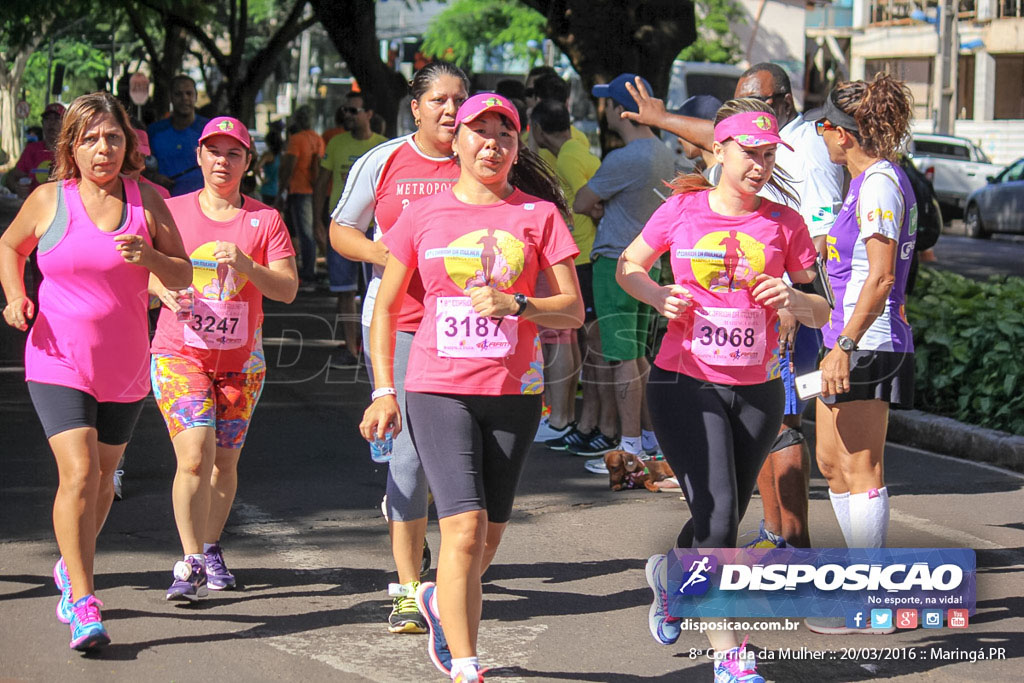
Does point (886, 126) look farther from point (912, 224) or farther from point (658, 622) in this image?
point (658, 622)

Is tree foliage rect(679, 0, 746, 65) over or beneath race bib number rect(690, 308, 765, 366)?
over

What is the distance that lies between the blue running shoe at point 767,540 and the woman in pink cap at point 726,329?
1044 millimetres

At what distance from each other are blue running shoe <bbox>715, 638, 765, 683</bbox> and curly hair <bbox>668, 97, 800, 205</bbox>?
159 cm

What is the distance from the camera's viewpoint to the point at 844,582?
16.9 ft

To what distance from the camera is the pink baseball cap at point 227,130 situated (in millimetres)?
5695

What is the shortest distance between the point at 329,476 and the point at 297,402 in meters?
2.45

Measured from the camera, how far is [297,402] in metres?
10.3

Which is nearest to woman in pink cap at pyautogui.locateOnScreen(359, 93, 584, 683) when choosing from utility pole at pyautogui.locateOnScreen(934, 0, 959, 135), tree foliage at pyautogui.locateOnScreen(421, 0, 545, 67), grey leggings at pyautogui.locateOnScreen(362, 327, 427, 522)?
grey leggings at pyautogui.locateOnScreen(362, 327, 427, 522)

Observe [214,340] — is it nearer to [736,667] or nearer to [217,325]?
[217,325]

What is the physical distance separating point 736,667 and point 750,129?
1.76 metres

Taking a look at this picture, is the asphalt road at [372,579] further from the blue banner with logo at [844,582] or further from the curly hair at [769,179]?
→ the curly hair at [769,179]

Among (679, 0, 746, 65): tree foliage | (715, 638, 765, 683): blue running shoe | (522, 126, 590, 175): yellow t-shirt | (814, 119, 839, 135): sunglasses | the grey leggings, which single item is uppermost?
(679, 0, 746, 65): tree foliage

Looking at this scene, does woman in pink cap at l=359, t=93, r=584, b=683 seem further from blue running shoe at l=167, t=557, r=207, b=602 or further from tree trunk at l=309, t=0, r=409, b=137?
tree trunk at l=309, t=0, r=409, b=137

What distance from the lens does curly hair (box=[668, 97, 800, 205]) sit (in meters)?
4.96
